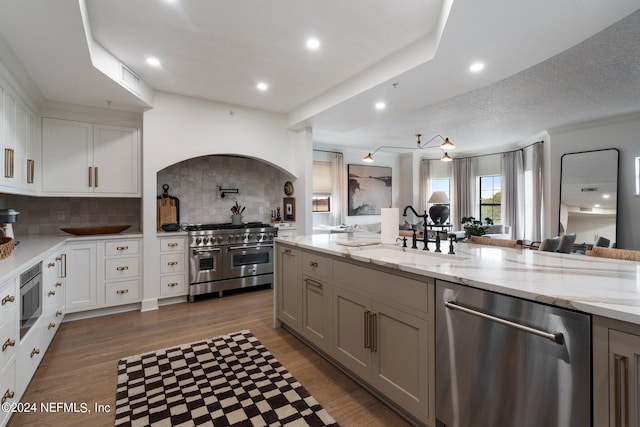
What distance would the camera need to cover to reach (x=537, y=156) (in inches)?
248

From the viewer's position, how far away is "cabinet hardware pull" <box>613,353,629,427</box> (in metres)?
0.95

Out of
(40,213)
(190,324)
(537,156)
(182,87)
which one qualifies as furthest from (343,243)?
(537,156)

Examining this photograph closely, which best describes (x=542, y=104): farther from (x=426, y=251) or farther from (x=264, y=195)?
(x=264, y=195)

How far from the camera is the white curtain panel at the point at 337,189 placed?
7.05m

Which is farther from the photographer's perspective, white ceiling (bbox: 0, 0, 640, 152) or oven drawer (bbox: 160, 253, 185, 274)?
oven drawer (bbox: 160, 253, 185, 274)

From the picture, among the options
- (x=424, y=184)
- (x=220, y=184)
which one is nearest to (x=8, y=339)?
(x=220, y=184)

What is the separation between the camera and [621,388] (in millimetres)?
958

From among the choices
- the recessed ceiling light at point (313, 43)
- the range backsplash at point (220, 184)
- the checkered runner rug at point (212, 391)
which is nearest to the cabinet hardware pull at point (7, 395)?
the checkered runner rug at point (212, 391)

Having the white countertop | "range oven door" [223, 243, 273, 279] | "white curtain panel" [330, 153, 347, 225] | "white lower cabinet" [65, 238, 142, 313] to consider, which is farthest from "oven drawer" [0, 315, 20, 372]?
→ "white curtain panel" [330, 153, 347, 225]

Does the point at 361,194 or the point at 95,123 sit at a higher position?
the point at 95,123

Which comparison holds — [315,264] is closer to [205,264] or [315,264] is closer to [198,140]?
[205,264]

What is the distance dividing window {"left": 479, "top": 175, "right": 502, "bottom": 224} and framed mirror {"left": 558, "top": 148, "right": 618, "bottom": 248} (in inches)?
80.3

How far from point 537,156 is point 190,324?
7.09 m

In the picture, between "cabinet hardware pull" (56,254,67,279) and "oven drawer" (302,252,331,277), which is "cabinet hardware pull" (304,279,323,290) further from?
"cabinet hardware pull" (56,254,67,279)
